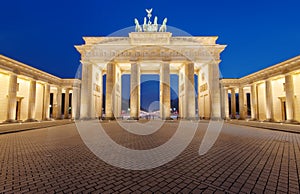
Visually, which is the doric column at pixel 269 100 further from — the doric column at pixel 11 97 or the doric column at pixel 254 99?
the doric column at pixel 11 97

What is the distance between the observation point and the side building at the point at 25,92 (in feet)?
69.3

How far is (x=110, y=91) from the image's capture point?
1076 inches

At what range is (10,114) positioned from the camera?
20922 mm

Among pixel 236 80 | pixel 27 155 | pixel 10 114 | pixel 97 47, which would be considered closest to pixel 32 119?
pixel 10 114

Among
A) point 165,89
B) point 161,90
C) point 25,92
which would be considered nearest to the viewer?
point 165,89

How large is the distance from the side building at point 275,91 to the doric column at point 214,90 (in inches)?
236

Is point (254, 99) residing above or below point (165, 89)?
below

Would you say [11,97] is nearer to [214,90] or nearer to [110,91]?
[110,91]

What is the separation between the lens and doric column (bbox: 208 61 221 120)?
26375 mm

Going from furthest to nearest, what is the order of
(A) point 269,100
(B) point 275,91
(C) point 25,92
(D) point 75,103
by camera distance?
(D) point 75,103 < (C) point 25,92 < (B) point 275,91 < (A) point 269,100

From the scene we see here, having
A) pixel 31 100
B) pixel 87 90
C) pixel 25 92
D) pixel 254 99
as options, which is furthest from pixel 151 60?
pixel 25 92

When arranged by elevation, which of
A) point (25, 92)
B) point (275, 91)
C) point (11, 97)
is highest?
point (25, 92)

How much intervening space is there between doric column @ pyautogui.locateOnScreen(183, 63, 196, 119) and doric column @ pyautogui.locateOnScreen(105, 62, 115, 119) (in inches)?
523

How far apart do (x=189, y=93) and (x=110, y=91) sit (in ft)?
46.2
